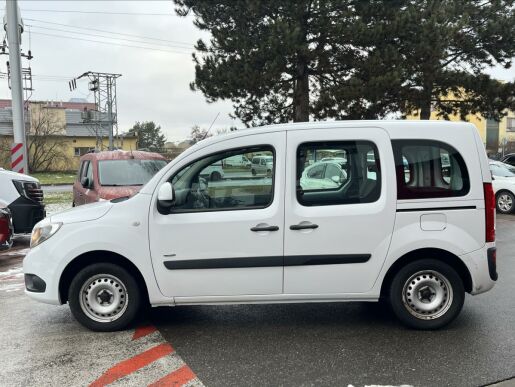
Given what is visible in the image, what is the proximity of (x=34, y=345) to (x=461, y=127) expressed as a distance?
440 cm

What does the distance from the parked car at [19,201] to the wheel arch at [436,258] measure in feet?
24.1

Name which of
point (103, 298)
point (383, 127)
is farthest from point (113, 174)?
point (383, 127)

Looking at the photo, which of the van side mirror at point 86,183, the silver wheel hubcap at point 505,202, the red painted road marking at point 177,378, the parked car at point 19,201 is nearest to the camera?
the red painted road marking at point 177,378

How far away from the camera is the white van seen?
4.34 meters

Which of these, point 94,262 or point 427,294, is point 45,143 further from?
point 427,294

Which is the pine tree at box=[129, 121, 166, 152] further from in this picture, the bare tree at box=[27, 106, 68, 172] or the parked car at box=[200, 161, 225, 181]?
the parked car at box=[200, 161, 225, 181]

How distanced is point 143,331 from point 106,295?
1.64ft

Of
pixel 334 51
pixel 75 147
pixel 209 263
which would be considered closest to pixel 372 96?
pixel 334 51

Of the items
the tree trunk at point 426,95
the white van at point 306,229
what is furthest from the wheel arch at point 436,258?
the tree trunk at point 426,95

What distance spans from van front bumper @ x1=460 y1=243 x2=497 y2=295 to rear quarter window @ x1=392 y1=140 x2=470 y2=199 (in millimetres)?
564

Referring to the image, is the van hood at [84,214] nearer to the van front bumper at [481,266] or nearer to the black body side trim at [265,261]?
the black body side trim at [265,261]

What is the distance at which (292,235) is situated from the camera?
14.2 ft

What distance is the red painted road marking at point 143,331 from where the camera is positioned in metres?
4.53

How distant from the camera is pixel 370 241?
436cm
